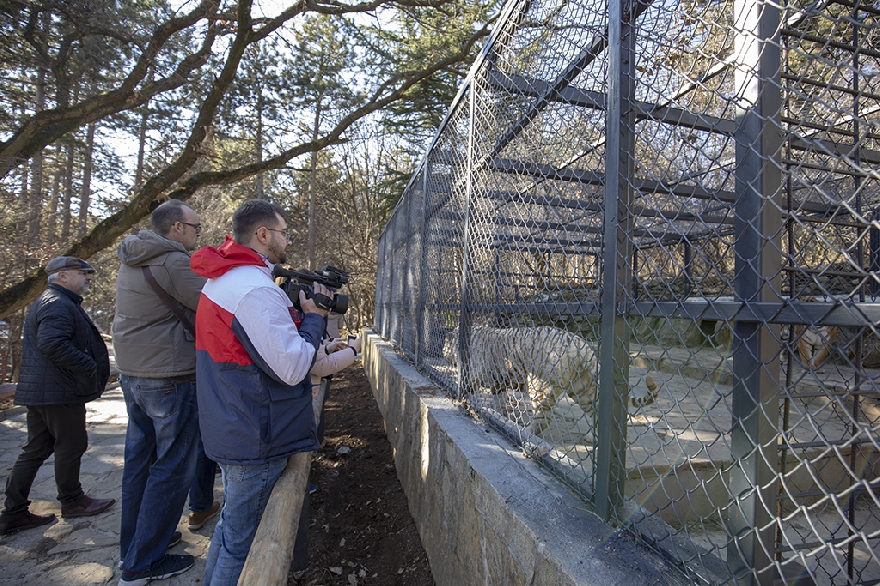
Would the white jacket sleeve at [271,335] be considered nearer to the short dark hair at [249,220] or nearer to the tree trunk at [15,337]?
the short dark hair at [249,220]

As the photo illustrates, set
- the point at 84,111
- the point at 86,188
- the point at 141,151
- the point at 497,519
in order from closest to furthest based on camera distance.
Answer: the point at 497,519, the point at 84,111, the point at 86,188, the point at 141,151

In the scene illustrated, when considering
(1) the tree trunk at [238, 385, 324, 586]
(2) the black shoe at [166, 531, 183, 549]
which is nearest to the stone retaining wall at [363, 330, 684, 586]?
(1) the tree trunk at [238, 385, 324, 586]

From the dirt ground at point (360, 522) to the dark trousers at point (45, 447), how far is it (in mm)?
1722

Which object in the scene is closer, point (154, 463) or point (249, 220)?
point (249, 220)

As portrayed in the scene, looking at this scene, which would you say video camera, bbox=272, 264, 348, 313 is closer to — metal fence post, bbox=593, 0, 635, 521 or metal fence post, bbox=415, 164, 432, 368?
metal fence post, bbox=593, 0, 635, 521

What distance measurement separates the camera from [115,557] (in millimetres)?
2898

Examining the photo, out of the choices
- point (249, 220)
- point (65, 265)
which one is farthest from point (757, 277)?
point (65, 265)

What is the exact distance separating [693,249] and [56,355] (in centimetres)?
370

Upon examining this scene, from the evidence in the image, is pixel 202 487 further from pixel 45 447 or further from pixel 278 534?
pixel 278 534

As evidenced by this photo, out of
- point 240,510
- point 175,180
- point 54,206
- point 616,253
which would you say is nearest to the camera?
point 616,253

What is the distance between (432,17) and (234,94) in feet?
13.2

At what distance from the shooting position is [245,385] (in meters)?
1.87

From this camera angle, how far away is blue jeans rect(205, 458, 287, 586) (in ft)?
6.44

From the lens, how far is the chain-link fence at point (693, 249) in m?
1.06
